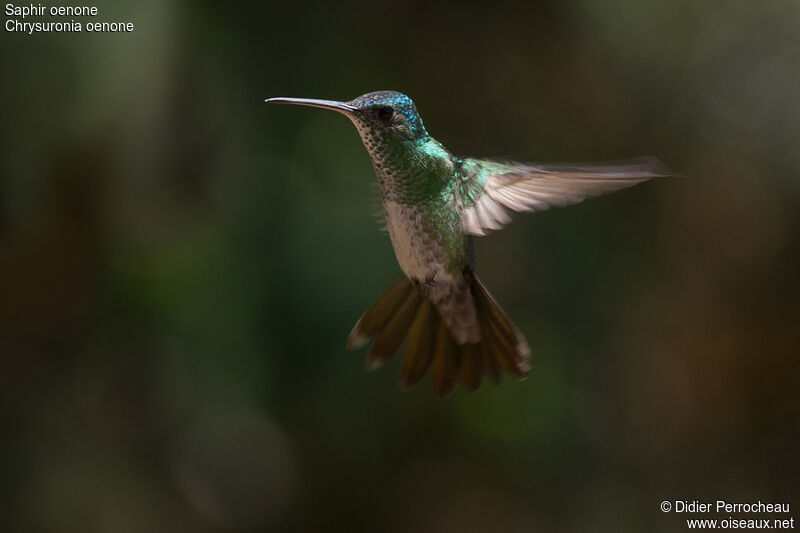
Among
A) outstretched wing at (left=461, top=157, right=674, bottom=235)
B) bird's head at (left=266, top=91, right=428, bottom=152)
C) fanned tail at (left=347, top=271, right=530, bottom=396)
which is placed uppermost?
bird's head at (left=266, top=91, right=428, bottom=152)

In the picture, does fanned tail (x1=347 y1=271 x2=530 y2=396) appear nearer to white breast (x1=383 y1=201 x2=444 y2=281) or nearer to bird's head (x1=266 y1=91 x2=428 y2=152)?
white breast (x1=383 y1=201 x2=444 y2=281)

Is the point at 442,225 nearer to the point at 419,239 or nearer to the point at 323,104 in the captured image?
the point at 419,239

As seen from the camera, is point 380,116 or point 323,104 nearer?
point 323,104

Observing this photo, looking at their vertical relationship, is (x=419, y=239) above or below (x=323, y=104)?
below

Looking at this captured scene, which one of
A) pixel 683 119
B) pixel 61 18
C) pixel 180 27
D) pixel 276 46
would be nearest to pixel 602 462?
pixel 683 119

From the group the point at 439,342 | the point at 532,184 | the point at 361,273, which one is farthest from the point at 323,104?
the point at 361,273

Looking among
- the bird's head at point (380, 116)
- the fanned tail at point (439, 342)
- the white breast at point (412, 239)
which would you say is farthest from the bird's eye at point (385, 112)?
the fanned tail at point (439, 342)

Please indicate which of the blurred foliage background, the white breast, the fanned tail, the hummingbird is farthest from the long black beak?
the blurred foliage background
